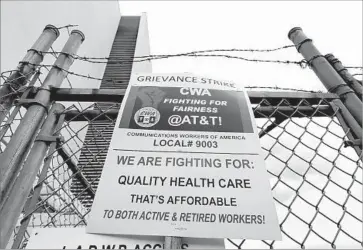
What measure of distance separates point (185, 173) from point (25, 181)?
0.40 metres

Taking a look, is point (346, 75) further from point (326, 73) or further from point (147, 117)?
point (147, 117)

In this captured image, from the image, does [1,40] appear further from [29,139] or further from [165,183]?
[165,183]

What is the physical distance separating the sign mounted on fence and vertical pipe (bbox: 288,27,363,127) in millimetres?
378

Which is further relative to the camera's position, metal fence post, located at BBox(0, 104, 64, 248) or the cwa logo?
the cwa logo

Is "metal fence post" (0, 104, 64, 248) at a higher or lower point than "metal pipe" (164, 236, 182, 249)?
higher

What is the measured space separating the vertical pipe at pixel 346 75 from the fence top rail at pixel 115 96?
91mm

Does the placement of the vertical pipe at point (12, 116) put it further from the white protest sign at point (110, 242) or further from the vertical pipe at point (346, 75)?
the vertical pipe at point (346, 75)

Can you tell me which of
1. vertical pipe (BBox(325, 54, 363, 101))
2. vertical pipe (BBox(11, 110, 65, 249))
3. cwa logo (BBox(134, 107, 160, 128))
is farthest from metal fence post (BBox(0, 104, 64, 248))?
vertical pipe (BBox(325, 54, 363, 101))

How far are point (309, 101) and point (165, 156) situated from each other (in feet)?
1.91

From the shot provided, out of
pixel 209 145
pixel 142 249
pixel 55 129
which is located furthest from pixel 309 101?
pixel 55 129

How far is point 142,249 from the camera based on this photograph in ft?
1.57

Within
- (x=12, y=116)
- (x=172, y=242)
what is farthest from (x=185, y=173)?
(x=12, y=116)

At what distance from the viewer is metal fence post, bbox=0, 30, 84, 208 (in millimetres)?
586

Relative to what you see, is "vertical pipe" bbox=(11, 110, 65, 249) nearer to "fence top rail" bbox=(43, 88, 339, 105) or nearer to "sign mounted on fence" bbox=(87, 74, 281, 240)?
"fence top rail" bbox=(43, 88, 339, 105)
